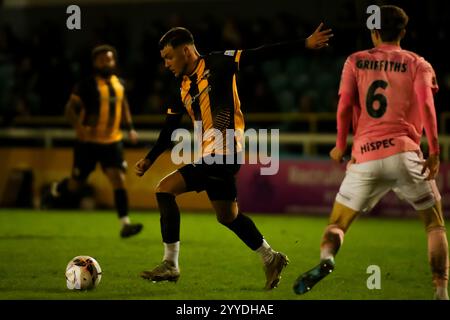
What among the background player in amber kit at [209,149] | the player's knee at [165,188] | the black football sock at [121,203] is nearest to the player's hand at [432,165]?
the background player in amber kit at [209,149]

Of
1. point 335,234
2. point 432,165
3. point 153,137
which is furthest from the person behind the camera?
point 153,137

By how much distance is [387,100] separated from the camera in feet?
21.1

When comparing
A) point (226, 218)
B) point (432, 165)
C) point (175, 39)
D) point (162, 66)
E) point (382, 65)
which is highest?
point (162, 66)

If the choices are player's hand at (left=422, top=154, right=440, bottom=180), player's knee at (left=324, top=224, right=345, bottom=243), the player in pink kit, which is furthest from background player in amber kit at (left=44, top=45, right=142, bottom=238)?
player's hand at (left=422, top=154, right=440, bottom=180)

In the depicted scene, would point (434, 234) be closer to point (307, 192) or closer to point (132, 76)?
point (307, 192)

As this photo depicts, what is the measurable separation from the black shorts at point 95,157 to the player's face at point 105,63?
3.09ft

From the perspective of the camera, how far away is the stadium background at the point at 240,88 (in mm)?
16359

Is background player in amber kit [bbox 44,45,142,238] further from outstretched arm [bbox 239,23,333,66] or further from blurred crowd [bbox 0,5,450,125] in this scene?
blurred crowd [bbox 0,5,450,125]

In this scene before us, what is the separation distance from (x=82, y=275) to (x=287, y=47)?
2412 mm

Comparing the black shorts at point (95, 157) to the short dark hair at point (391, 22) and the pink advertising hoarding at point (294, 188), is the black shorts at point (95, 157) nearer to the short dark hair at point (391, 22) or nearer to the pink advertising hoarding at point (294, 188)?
the pink advertising hoarding at point (294, 188)

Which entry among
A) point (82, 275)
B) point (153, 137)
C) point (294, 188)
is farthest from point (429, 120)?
point (153, 137)

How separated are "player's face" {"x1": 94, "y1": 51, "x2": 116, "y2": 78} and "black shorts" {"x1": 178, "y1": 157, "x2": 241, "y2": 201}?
180 inches

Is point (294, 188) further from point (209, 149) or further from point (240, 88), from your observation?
point (209, 149)

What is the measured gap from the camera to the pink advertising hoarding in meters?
16.0
